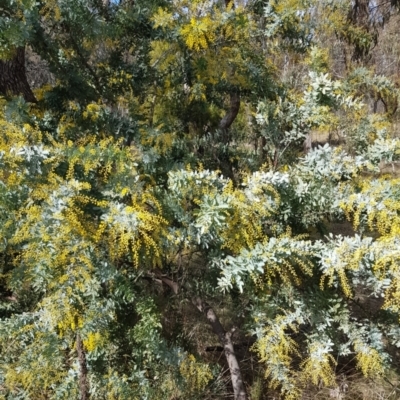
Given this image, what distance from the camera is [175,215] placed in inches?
78.0

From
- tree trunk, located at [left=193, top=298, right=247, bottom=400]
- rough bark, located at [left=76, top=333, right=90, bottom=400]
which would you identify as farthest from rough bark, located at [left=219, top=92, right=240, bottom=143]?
rough bark, located at [left=76, top=333, right=90, bottom=400]

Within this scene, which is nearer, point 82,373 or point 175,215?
point 175,215

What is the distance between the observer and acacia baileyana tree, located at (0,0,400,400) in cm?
179

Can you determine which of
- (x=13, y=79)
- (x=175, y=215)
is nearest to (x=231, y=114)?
(x=13, y=79)

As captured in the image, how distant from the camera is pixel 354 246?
1.84 m

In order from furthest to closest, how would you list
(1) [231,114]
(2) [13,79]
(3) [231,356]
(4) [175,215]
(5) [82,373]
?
(1) [231,114] < (2) [13,79] < (3) [231,356] < (5) [82,373] < (4) [175,215]

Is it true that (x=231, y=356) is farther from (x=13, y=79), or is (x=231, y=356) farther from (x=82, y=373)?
(x=13, y=79)

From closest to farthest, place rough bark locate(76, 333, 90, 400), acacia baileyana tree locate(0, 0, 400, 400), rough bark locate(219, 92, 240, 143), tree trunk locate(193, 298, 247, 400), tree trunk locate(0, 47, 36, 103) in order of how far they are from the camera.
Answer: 1. acacia baileyana tree locate(0, 0, 400, 400)
2. rough bark locate(76, 333, 90, 400)
3. tree trunk locate(193, 298, 247, 400)
4. tree trunk locate(0, 47, 36, 103)
5. rough bark locate(219, 92, 240, 143)

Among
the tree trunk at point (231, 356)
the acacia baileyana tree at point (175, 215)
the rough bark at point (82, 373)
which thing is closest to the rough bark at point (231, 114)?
the acacia baileyana tree at point (175, 215)

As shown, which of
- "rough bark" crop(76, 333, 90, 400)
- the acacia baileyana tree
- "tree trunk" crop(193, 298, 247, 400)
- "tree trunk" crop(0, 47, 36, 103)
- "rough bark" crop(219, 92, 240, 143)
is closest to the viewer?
the acacia baileyana tree

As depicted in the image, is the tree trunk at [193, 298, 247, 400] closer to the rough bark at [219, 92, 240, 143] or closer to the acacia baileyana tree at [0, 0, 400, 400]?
the acacia baileyana tree at [0, 0, 400, 400]

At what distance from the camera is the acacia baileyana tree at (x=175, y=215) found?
1.79 meters

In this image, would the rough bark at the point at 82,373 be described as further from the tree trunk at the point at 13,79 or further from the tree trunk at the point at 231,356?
the tree trunk at the point at 13,79

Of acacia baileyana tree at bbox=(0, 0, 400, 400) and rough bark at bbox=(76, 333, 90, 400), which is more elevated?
acacia baileyana tree at bbox=(0, 0, 400, 400)
